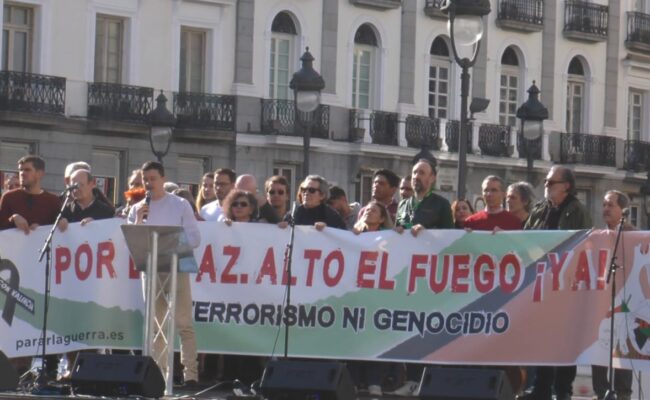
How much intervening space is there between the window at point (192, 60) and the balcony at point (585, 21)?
11540 mm

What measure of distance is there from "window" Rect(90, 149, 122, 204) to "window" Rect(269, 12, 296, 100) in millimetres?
4636

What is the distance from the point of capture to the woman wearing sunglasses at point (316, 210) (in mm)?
19906

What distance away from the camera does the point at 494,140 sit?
5175 cm

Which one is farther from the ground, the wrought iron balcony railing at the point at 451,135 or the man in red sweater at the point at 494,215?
the wrought iron balcony railing at the point at 451,135

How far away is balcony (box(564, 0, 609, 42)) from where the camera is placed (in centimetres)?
5422

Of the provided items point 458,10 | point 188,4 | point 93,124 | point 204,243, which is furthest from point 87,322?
point 188,4

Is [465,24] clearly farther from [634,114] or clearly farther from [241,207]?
[634,114]

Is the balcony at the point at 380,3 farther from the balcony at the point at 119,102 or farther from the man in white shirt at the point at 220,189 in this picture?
the man in white shirt at the point at 220,189

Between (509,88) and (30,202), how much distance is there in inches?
1349

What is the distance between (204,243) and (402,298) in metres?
1.90

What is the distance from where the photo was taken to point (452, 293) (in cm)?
1934

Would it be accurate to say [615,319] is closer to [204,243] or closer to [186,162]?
[204,243]

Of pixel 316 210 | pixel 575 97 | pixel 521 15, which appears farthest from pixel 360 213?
pixel 575 97

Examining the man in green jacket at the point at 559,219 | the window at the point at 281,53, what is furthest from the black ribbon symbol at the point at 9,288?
the window at the point at 281,53
